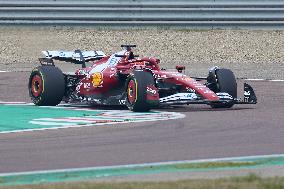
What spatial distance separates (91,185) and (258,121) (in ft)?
23.1

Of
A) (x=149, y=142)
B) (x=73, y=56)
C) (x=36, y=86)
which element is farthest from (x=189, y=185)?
(x=73, y=56)

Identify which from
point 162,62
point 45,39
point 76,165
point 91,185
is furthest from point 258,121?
point 45,39

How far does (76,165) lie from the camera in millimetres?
12867

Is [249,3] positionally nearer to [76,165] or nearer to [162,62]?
[162,62]

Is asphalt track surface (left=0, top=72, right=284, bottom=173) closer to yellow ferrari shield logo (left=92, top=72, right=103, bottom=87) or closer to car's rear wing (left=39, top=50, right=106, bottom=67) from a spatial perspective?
yellow ferrari shield logo (left=92, top=72, right=103, bottom=87)

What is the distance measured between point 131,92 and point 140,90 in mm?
478

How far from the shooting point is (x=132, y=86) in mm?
19234

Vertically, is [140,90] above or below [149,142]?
above

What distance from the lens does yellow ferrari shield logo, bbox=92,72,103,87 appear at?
67.3 ft

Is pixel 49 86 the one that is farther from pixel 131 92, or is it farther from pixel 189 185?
pixel 189 185

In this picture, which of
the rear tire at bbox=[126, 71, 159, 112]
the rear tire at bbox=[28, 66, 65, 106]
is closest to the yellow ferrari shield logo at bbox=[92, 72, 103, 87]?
the rear tire at bbox=[28, 66, 65, 106]

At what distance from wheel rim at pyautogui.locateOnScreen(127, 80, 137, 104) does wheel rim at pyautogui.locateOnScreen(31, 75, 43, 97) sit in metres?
2.08

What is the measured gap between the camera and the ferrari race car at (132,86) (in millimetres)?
19141

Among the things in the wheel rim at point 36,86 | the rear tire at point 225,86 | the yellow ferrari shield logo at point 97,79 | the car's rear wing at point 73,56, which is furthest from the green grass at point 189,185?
the car's rear wing at point 73,56
